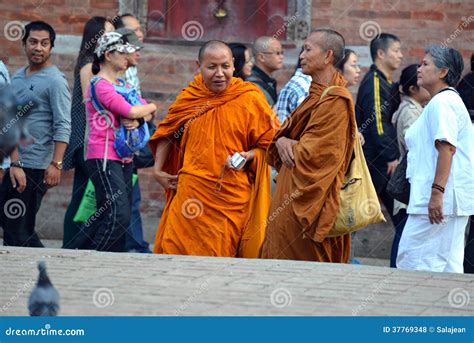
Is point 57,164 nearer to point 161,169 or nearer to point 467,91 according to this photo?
point 161,169

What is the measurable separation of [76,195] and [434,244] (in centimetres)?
298

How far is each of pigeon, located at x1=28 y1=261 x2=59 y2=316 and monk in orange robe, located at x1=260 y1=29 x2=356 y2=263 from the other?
2183mm

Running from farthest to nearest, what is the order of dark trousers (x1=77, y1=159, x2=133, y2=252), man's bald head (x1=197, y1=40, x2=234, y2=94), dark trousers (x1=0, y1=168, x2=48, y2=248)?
dark trousers (x1=0, y1=168, x2=48, y2=248) < dark trousers (x1=77, y1=159, x2=133, y2=252) < man's bald head (x1=197, y1=40, x2=234, y2=94)

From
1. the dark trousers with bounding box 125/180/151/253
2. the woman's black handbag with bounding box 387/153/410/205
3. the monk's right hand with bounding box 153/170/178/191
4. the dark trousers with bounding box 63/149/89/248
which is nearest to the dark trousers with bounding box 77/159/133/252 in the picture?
the dark trousers with bounding box 63/149/89/248

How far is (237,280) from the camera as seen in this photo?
702cm

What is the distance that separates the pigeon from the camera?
238 inches

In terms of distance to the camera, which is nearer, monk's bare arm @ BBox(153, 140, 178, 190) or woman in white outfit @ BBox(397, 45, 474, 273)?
woman in white outfit @ BBox(397, 45, 474, 273)

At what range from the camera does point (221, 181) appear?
866cm

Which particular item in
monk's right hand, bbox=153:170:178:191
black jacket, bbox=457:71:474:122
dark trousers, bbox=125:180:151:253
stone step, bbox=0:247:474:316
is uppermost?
black jacket, bbox=457:71:474:122

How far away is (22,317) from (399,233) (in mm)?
4487

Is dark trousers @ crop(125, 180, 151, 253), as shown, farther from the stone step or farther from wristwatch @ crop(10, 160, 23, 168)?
the stone step

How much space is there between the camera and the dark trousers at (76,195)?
9812 millimetres

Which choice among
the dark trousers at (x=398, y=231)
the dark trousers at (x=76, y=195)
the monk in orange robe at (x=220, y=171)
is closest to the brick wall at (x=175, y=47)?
the dark trousers at (x=76, y=195)

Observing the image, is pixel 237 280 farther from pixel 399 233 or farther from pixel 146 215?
pixel 146 215
